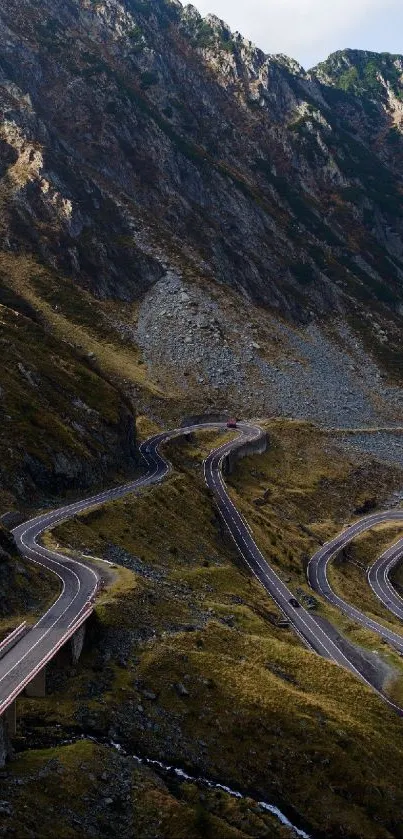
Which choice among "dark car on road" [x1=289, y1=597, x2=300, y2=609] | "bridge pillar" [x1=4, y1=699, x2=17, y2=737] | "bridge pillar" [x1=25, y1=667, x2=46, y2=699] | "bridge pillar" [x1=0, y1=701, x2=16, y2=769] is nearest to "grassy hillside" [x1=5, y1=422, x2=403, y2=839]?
"bridge pillar" [x1=25, y1=667, x2=46, y2=699]

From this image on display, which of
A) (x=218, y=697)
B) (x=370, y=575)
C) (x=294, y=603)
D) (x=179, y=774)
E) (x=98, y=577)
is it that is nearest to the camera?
(x=179, y=774)

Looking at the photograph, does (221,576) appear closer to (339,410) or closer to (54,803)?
(54,803)

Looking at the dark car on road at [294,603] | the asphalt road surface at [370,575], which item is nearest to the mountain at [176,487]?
the asphalt road surface at [370,575]

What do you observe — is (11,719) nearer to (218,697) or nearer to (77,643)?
(77,643)

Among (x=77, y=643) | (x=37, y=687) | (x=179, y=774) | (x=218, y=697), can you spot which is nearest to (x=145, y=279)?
(x=77, y=643)

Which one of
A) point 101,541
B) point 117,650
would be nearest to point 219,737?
point 117,650

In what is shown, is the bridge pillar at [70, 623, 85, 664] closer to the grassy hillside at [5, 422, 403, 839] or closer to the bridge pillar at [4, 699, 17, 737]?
the grassy hillside at [5, 422, 403, 839]
